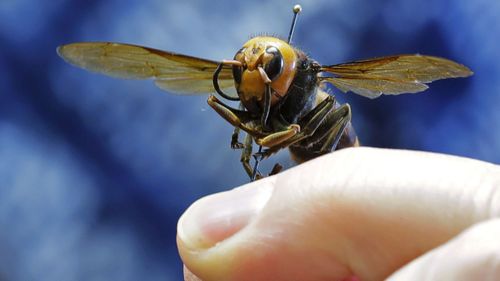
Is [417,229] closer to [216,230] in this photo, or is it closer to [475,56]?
[216,230]

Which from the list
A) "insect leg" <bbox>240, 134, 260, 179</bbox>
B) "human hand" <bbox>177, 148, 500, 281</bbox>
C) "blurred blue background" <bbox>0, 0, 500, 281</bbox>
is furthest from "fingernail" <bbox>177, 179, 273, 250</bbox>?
"blurred blue background" <bbox>0, 0, 500, 281</bbox>

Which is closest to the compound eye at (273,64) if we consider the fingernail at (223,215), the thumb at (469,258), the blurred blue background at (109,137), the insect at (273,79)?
the insect at (273,79)

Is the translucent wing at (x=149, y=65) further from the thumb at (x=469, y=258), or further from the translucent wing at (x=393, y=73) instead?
the thumb at (x=469, y=258)

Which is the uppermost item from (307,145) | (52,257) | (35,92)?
(307,145)

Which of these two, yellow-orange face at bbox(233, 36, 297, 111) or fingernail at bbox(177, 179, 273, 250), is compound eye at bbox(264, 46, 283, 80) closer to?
yellow-orange face at bbox(233, 36, 297, 111)

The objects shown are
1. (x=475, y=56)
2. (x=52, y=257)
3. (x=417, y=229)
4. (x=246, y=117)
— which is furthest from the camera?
(x=475, y=56)

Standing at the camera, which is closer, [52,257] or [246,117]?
[246,117]

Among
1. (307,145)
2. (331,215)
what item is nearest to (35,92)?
(307,145)

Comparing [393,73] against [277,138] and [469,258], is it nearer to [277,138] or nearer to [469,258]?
[277,138]
